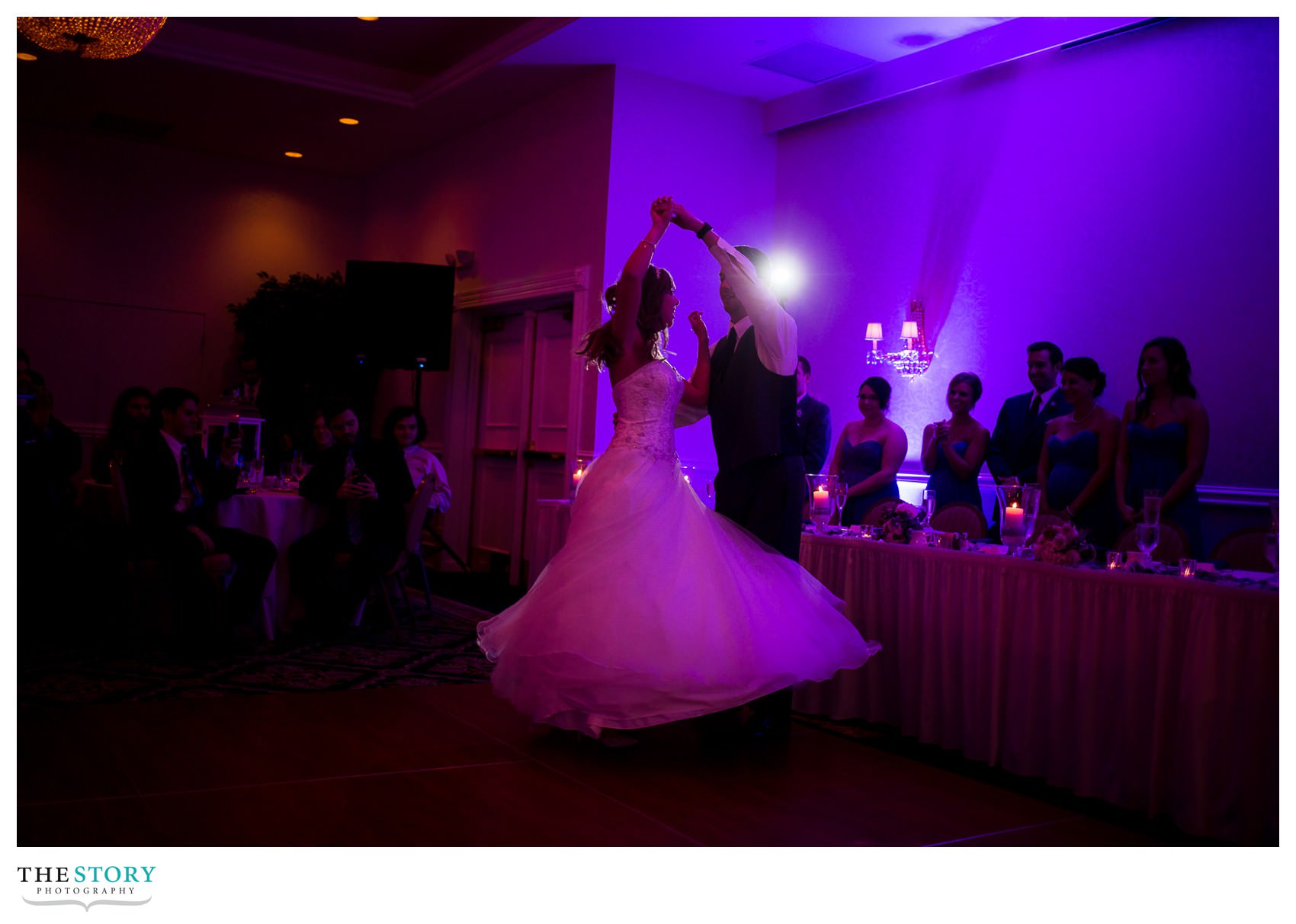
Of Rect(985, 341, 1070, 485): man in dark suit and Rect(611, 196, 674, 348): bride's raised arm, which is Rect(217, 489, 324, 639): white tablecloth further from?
Rect(985, 341, 1070, 485): man in dark suit

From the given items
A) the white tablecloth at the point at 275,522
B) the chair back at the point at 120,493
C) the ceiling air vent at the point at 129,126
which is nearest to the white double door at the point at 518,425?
the white tablecloth at the point at 275,522

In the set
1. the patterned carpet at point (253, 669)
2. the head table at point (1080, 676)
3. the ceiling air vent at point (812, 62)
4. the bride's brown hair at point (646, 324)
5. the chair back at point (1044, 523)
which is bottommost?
the patterned carpet at point (253, 669)

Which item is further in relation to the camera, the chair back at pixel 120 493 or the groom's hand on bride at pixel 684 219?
the chair back at pixel 120 493

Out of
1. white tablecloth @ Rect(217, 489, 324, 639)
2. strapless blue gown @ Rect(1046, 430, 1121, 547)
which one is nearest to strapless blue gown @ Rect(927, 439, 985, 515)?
strapless blue gown @ Rect(1046, 430, 1121, 547)

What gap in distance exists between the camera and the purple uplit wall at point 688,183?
7.41 meters

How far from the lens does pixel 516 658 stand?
3584mm

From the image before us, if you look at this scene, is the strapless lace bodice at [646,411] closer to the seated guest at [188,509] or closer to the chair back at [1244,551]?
the chair back at [1244,551]

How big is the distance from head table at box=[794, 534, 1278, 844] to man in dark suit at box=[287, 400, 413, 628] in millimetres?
2594

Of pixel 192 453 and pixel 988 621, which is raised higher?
pixel 192 453

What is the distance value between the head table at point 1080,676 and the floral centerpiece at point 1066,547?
1.9 inches

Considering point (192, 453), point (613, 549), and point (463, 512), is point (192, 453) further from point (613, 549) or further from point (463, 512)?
point (463, 512)
